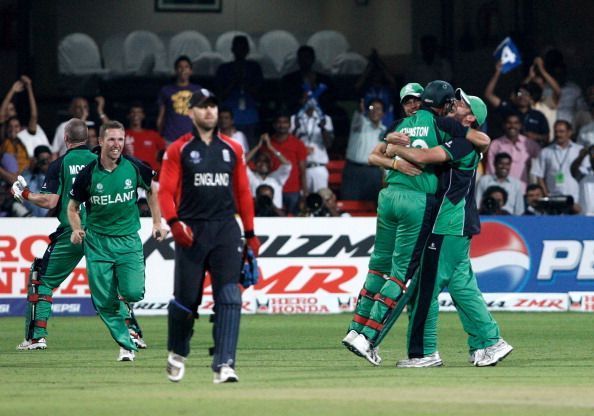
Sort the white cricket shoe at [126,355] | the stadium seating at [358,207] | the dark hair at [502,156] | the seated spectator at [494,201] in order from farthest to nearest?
1. the stadium seating at [358,207]
2. the dark hair at [502,156]
3. the seated spectator at [494,201]
4. the white cricket shoe at [126,355]

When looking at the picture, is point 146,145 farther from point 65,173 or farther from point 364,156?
point 65,173

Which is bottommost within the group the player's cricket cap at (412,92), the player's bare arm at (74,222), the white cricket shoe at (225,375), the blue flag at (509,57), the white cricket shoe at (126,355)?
the white cricket shoe at (126,355)

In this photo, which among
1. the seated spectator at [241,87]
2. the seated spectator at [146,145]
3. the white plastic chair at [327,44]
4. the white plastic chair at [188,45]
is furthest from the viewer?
the white plastic chair at [327,44]

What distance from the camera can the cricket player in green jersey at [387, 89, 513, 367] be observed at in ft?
40.8

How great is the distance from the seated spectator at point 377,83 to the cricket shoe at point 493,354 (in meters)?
12.5

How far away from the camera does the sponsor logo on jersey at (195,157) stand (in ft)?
34.9

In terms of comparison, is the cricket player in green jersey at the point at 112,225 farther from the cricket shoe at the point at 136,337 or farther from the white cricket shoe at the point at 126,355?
the cricket shoe at the point at 136,337

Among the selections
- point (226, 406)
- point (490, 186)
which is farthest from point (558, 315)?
point (226, 406)

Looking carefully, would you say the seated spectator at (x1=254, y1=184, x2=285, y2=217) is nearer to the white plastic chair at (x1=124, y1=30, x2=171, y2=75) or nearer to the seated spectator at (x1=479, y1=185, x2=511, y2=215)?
the seated spectator at (x1=479, y1=185, x2=511, y2=215)

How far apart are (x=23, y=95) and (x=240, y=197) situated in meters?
15.5

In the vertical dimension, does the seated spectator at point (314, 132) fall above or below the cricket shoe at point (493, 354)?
above

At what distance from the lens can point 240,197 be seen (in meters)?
10.8

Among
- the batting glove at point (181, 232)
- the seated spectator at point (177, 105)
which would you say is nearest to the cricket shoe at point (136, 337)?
the batting glove at point (181, 232)

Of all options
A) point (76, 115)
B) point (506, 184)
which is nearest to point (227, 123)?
point (76, 115)
